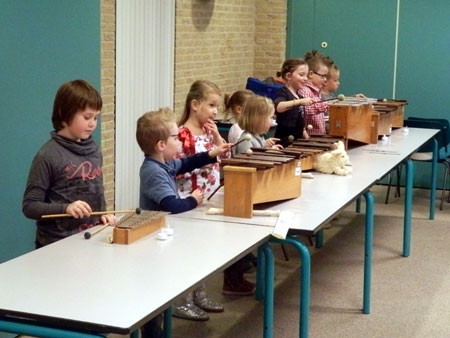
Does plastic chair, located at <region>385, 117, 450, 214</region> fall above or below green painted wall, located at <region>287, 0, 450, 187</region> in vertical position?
below

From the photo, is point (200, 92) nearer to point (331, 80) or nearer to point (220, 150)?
point (220, 150)

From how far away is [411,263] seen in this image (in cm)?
624

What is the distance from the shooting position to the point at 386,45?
359 inches

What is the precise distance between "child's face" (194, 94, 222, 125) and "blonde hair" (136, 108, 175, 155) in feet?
2.05

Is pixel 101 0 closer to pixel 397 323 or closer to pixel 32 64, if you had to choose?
pixel 32 64

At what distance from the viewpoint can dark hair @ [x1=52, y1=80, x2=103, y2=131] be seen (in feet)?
12.0

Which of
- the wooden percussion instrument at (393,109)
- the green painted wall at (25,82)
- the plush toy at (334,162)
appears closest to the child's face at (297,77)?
the wooden percussion instrument at (393,109)

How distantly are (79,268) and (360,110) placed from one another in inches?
150

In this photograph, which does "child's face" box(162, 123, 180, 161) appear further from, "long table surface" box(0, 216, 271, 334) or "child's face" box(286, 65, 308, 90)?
"child's face" box(286, 65, 308, 90)

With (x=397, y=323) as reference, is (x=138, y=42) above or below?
above

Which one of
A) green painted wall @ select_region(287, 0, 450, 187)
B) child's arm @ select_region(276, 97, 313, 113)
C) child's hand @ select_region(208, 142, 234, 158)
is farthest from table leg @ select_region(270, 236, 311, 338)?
green painted wall @ select_region(287, 0, 450, 187)

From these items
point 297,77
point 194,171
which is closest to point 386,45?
point 297,77

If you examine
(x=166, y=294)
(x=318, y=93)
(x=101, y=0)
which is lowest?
(x=166, y=294)

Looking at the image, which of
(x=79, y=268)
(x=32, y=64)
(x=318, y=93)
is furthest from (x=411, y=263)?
(x=79, y=268)
